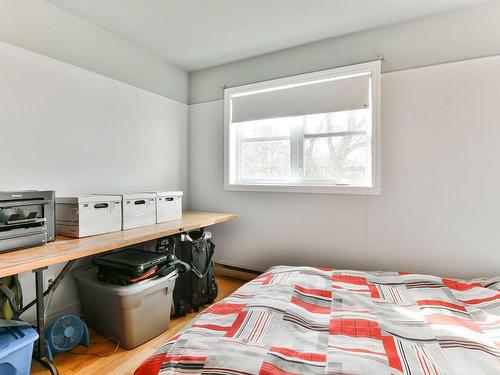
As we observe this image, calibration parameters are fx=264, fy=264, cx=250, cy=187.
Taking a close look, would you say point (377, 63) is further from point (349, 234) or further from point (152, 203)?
point (152, 203)

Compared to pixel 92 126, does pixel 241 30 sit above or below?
above

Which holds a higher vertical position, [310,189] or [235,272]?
[310,189]

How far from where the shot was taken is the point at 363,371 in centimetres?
96

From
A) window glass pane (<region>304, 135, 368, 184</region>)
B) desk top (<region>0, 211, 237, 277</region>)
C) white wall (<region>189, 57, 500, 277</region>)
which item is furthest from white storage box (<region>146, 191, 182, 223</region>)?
window glass pane (<region>304, 135, 368, 184</region>)

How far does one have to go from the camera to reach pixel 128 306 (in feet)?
5.66

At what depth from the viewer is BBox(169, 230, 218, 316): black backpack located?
2211mm

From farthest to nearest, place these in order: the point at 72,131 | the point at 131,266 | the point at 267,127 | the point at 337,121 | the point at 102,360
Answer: the point at 267,127 < the point at 337,121 < the point at 72,131 < the point at 131,266 < the point at 102,360

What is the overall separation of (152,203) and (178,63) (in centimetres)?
170

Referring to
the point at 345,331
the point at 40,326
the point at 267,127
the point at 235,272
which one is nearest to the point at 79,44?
the point at 267,127

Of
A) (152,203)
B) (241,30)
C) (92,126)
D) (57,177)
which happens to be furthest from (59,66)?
(241,30)

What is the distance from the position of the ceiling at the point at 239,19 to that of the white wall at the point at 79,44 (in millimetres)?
80

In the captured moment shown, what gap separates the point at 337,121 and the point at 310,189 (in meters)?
0.68

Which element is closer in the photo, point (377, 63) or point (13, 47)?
point (13, 47)

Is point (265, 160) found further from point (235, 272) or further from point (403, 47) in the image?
point (403, 47)
